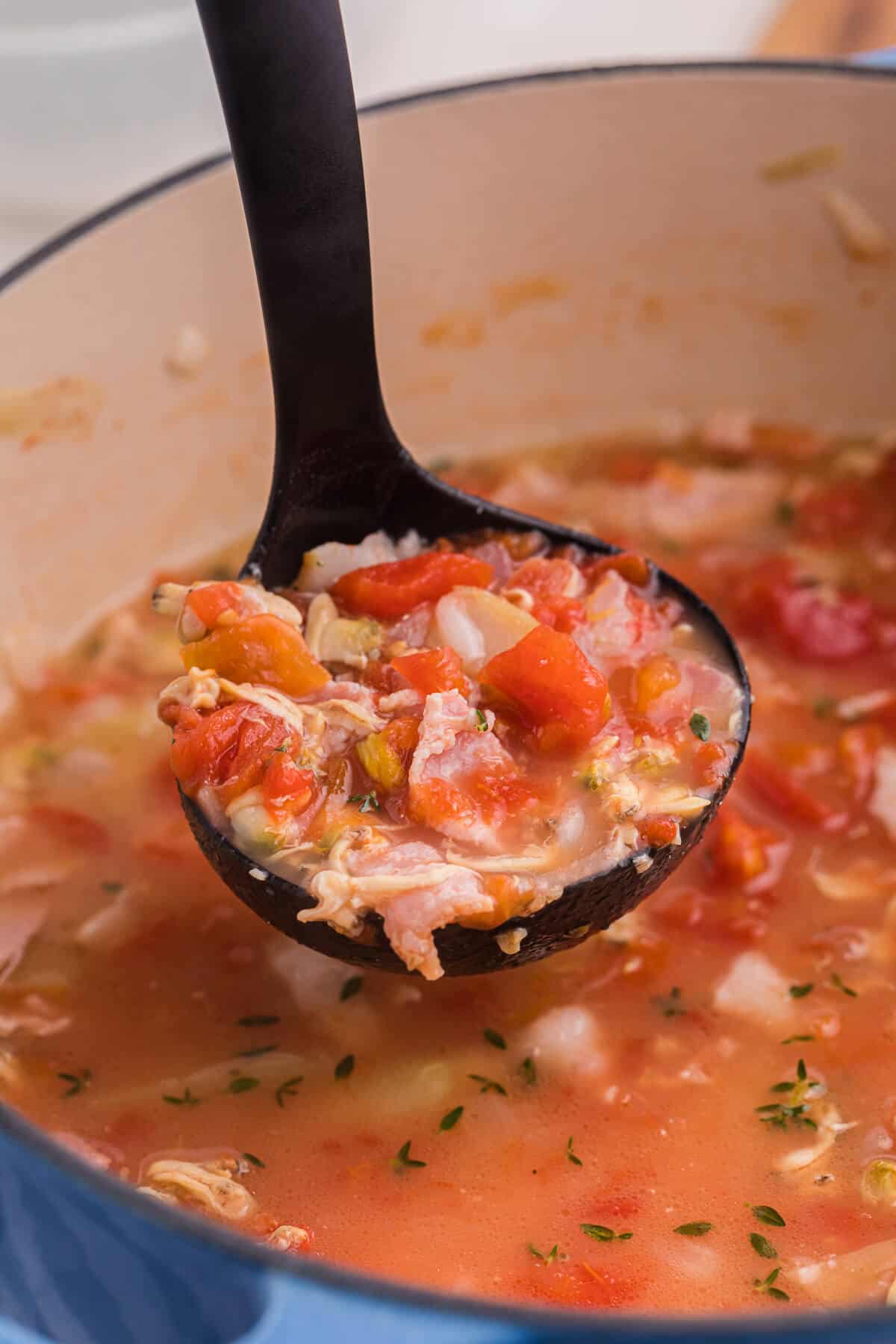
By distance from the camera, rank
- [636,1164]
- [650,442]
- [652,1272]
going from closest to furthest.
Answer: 1. [652,1272]
2. [636,1164]
3. [650,442]

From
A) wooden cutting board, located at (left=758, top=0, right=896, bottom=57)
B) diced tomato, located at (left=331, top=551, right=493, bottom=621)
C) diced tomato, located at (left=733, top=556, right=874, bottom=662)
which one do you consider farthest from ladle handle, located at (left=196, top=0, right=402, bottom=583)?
wooden cutting board, located at (left=758, top=0, right=896, bottom=57)

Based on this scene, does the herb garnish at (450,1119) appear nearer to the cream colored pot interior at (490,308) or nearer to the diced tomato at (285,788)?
the diced tomato at (285,788)

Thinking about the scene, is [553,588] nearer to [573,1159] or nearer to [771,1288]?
[573,1159]

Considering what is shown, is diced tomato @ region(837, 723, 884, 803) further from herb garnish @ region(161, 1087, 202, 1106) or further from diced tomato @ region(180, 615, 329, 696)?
herb garnish @ region(161, 1087, 202, 1106)

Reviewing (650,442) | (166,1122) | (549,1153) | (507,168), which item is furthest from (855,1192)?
(507,168)

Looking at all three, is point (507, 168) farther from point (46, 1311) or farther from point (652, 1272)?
point (46, 1311)

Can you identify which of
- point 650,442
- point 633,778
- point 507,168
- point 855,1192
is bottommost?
point 855,1192
